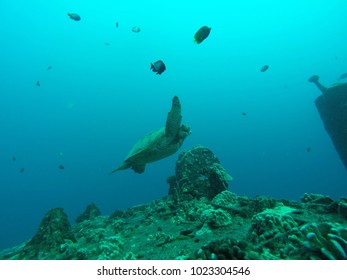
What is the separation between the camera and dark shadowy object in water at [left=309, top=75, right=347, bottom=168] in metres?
19.4

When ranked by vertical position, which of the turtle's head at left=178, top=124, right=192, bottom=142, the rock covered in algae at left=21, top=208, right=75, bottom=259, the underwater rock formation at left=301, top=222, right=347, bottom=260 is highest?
the turtle's head at left=178, top=124, right=192, bottom=142

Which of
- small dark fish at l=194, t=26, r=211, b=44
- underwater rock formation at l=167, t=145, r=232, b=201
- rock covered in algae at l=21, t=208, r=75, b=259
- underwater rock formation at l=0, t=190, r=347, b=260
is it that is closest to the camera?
underwater rock formation at l=0, t=190, r=347, b=260

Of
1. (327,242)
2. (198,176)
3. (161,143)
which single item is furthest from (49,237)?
(327,242)

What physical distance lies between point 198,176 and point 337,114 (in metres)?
15.0

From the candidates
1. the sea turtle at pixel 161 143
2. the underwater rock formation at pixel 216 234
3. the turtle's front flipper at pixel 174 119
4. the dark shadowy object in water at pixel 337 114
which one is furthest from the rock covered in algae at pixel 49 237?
the dark shadowy object in water at pixel 337 114

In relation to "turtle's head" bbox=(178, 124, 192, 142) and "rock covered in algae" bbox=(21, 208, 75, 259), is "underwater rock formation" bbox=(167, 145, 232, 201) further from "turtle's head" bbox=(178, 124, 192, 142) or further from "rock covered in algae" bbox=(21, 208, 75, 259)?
"rock covered in algae" bbox=(21, 208, 75, 259)

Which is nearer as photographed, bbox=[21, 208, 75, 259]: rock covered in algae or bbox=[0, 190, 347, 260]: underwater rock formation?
bbox=[0, 190, 347, 260]: underwater rock formation

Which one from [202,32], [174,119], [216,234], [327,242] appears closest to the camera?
[327,242]

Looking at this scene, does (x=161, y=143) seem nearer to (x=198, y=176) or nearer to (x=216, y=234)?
(x=198, y=176)

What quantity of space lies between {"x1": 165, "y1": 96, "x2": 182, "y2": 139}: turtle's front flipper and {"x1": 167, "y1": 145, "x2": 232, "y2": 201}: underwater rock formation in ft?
7.42

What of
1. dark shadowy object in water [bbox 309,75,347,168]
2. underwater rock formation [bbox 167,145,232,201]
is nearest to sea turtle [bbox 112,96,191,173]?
underwater rock formation [bbox 167,145,232,201]

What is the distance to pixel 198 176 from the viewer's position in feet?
34.7

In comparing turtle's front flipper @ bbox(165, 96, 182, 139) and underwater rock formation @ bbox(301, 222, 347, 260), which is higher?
turtle's front flipper @ bbox(165, 96, 182, 139)

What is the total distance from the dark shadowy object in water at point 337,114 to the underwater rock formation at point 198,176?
1369 centimetres
